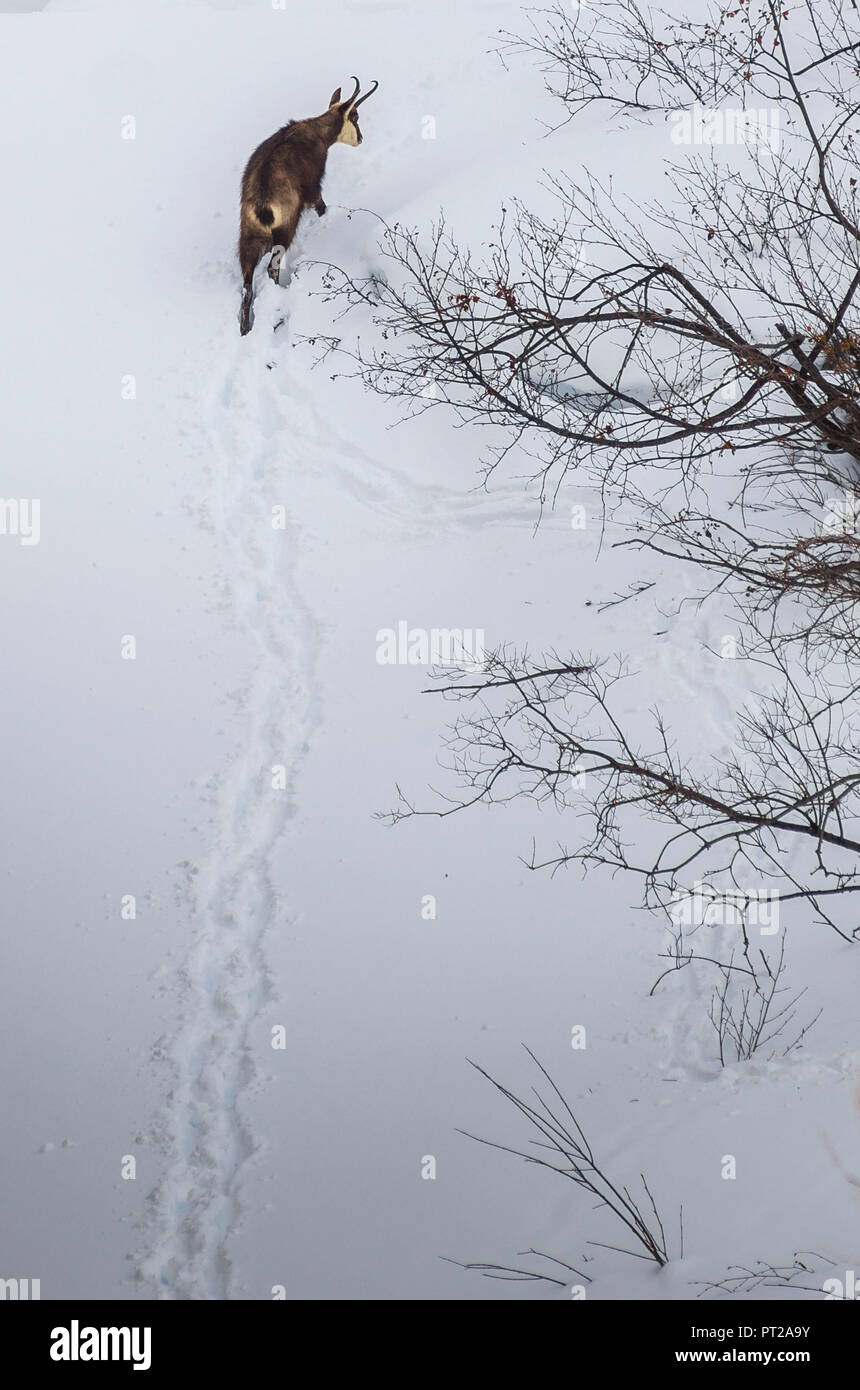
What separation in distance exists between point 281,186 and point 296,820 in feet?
20.3

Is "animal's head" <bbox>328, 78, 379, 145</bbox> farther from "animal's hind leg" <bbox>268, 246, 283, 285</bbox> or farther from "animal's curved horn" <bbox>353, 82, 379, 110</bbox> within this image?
"animal's hind leg" <bbox>268, 246, 283, 285</bbox>

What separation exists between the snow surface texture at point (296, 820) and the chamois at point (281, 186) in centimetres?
29

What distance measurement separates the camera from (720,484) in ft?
26.1

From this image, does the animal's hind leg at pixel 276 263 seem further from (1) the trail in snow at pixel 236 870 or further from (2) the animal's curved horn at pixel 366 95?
(2) the animal's curved horn at pixel 366 95

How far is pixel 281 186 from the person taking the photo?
31.5ft

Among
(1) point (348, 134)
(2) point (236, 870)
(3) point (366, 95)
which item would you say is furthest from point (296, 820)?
(3) point (366, 95)

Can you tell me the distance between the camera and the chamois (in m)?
9.44

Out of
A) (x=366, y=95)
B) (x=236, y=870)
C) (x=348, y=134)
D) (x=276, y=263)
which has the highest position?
(x=366, y=95)

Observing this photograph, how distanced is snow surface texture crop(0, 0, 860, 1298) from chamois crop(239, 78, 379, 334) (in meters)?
0.29

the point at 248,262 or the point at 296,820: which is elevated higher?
the point at 248,262

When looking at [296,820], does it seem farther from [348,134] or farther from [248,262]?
A: [348,134]

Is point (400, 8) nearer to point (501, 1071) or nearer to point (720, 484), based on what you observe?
point (720, 484)

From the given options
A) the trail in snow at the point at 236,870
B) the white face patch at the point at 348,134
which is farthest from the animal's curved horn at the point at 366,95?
the trail in snow at the point at 236,870

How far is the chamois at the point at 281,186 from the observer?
9.44m
